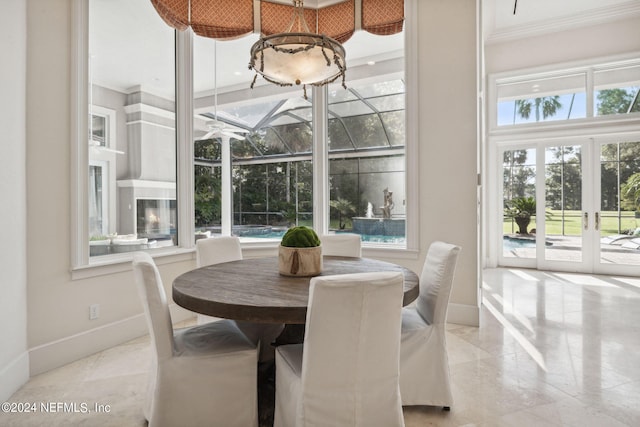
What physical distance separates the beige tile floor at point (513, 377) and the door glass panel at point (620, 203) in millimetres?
2122

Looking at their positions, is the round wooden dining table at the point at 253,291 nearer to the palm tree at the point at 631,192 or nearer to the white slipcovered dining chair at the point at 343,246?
the white slipcovered dining chair at the point at 343,246

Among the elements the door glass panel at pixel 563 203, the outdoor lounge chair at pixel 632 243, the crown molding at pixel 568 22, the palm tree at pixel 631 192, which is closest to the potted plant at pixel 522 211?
the door glass panel at pixel 563 203

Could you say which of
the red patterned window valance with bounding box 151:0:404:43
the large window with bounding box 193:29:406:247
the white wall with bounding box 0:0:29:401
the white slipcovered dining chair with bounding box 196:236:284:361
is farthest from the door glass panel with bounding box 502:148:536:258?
the white wall with bounding box 0:0:29:401

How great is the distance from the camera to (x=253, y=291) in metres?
1.72

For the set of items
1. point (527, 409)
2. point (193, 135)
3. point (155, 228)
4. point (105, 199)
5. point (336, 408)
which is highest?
point (193, 135)

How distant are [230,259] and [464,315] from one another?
2.25 metres

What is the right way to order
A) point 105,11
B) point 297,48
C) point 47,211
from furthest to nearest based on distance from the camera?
1. point 105,11
2. point 47,211
3. point 297,48

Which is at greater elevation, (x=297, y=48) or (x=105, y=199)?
(x=297, y=48)

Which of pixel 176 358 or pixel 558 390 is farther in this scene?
pixel 558 390

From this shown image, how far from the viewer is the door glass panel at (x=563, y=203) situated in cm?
570

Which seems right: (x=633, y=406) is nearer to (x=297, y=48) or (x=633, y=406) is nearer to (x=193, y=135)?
(x=297, y=48)

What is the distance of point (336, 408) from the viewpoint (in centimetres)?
139

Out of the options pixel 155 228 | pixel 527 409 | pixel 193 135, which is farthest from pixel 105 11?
pixel 527 409

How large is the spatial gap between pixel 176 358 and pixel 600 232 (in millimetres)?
6438
